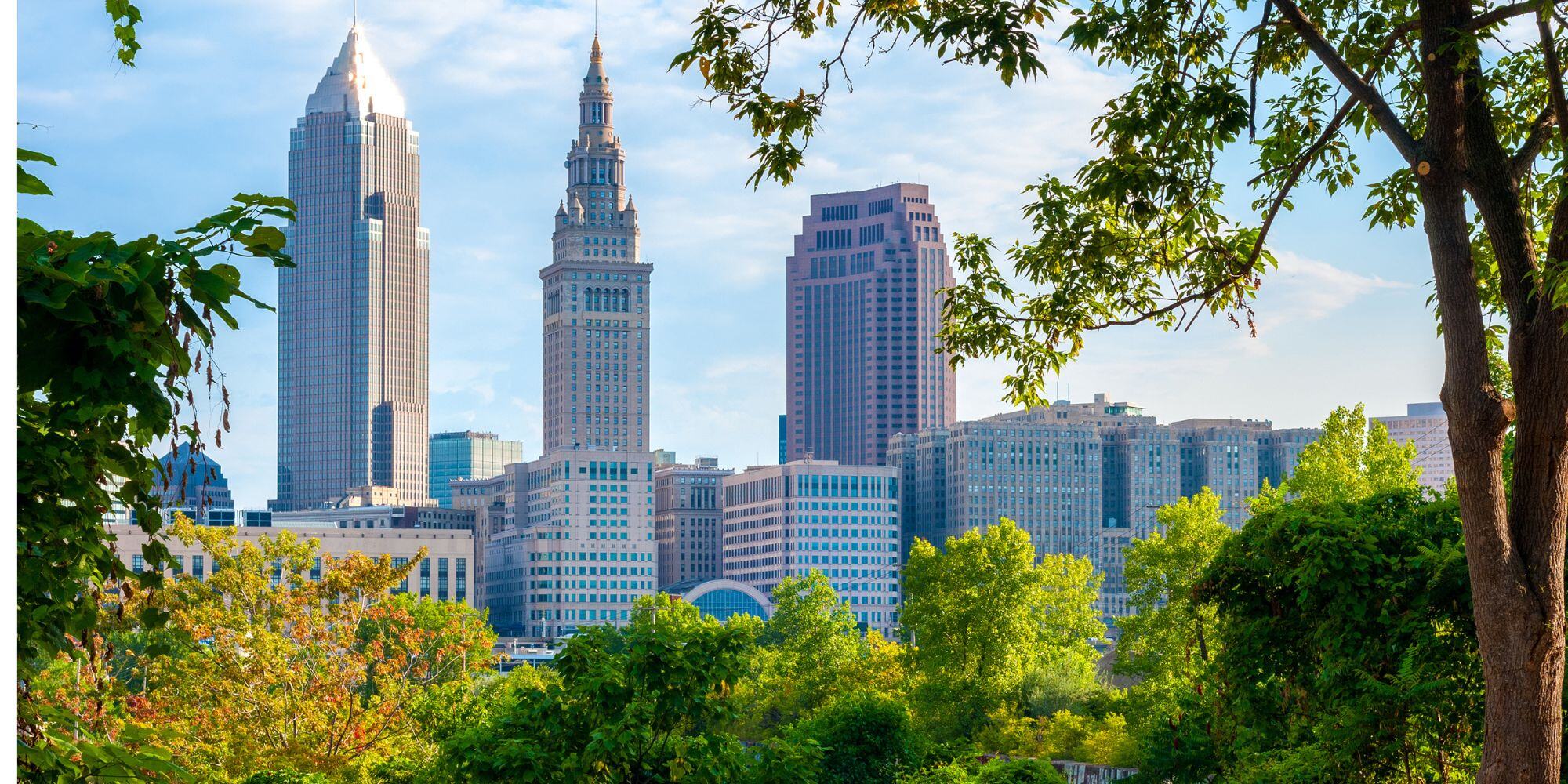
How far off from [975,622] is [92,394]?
156 feet

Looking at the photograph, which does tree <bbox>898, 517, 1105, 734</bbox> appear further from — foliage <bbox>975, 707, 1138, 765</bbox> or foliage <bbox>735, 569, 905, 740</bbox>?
foliage <bbox>735, 569, 905, 740</bbox>

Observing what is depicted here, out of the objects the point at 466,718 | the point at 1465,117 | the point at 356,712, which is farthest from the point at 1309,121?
the point at 356,712

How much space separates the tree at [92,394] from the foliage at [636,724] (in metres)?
9.84

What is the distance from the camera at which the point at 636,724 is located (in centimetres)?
1567

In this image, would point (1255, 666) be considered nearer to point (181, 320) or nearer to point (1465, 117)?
point (1465, 117)

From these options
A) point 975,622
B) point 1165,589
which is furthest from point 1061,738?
point 975,622

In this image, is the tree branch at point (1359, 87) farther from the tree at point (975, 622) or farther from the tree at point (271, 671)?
the tree at point (975, 622)

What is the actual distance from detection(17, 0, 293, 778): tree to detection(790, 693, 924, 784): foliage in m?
25.7

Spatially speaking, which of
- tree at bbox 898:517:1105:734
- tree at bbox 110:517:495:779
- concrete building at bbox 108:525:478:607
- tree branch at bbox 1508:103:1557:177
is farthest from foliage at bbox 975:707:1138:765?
concrete building at bbox 108:525:478:607

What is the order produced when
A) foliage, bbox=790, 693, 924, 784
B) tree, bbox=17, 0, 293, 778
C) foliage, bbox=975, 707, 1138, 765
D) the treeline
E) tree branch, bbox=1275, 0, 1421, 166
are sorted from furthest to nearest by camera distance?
foliage, bbox=975, 707, 1138, 765, foliage, bbox=790, 693, 924, 784, the treeline, tree branch, bbox=1275, 0, 1421, 166, tree, bbox=17, 0, 293, 778

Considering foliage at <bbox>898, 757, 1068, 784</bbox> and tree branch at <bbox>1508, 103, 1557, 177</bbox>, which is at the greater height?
tree branch at <bbox>1508, 103, 1557, 177</bbox>

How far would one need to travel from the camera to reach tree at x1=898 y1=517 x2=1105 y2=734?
49375 millimetres

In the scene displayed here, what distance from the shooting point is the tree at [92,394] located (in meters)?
4.80

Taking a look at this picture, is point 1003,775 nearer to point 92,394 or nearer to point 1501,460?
point 1501,460
